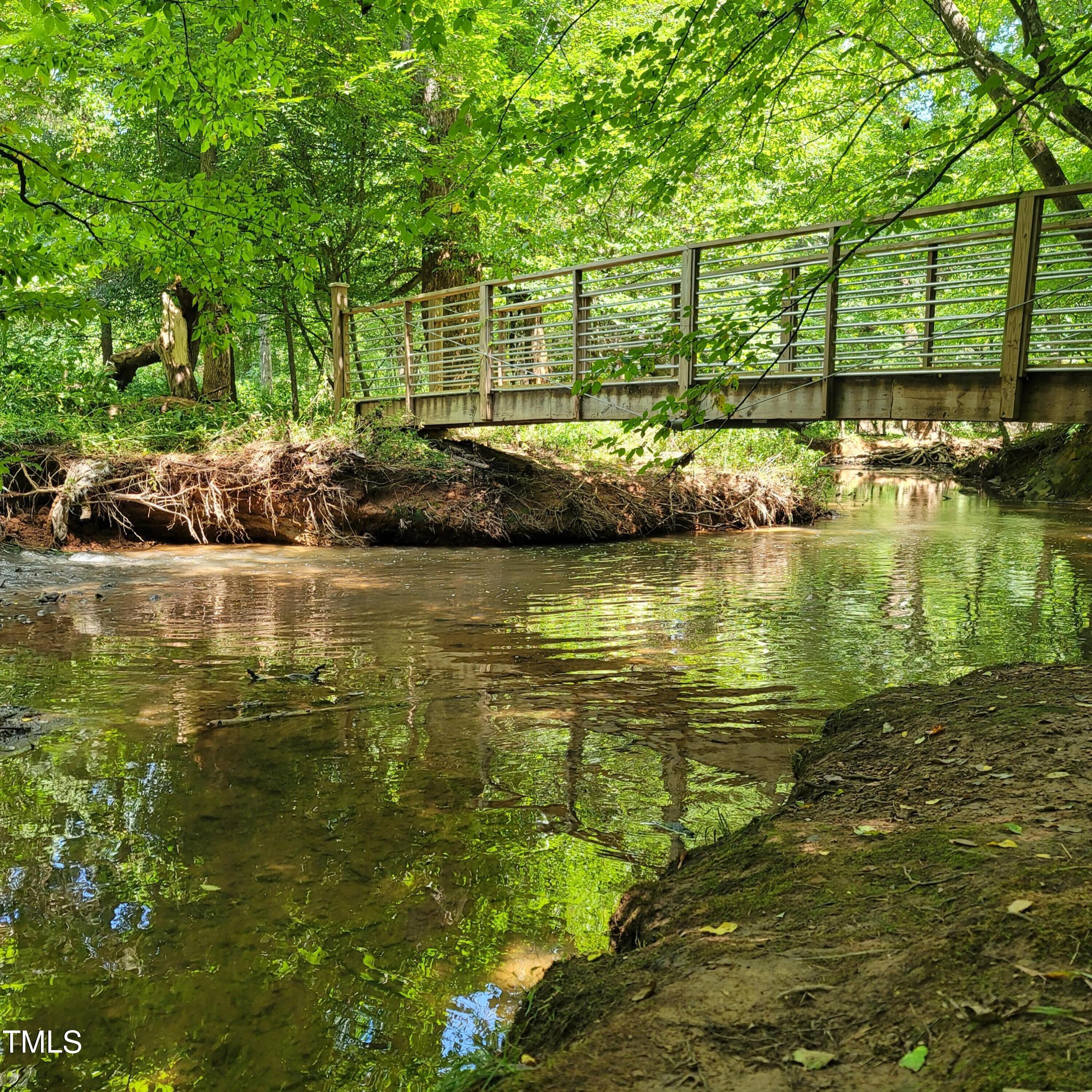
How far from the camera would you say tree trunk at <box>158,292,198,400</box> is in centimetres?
1441

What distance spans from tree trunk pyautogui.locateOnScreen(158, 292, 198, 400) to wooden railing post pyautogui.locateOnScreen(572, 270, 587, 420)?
23.1 ft

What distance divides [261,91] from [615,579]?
7.42 meters

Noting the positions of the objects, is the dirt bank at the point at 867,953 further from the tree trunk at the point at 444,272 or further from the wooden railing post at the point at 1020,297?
the tree trunk at the point at 444,272

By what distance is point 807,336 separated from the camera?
8.79 metres

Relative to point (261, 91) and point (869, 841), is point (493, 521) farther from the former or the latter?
point (869, 841)

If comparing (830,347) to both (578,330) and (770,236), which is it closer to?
(770,236)

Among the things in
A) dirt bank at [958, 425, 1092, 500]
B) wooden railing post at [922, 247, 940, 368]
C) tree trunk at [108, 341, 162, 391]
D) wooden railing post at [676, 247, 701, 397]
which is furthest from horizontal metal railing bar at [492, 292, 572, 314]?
dirt bank at [958, 425, 1092, 500]

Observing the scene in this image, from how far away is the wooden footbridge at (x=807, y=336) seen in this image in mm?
6871

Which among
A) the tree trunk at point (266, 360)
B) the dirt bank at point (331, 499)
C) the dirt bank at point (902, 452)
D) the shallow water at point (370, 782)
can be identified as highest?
the tree trunk at point (266, 360)

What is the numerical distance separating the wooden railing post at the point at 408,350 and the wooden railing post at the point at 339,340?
44.1 inches

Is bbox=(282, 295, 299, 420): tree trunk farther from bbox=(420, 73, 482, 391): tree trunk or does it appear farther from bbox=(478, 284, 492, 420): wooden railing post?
bbox=(478, 284, 492, 420): wooden railing post

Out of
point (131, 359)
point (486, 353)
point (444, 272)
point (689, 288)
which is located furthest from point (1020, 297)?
point (131, 359)

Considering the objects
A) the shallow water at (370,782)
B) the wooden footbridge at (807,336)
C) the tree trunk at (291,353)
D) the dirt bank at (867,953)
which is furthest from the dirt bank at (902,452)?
the dirt bank at (867,953)

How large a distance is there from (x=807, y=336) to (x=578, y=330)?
3.45 metres
